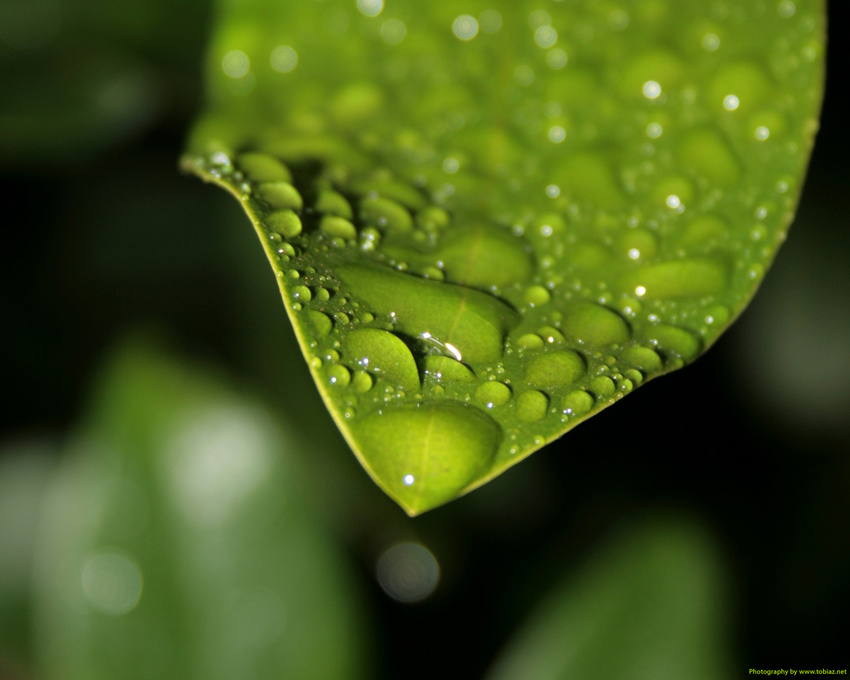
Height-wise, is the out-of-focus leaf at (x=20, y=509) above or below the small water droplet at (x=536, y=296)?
below

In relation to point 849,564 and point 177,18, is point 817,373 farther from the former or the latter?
point 177,18

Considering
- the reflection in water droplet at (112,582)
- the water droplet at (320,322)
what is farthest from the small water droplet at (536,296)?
the reflection in water droplet at (112,582)

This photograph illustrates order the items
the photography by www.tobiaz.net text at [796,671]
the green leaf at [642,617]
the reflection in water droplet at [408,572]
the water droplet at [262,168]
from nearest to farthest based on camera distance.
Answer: the water droplet at [262,168]
the green leaf at [642,617]
the photography by www.tobiaz.net text at [796,671]
the reflection in water droplet at [408,572]

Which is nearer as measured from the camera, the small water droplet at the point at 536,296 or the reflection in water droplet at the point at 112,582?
the small water droplet at the point at 536,296

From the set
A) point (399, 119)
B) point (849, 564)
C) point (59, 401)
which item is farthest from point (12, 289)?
point (849, 564)

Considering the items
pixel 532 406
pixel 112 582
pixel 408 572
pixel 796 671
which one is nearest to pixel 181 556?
pixel 112 582

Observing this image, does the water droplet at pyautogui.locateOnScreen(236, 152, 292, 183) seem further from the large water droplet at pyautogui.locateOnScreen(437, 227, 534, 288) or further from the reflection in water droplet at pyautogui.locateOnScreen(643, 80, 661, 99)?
the reflection in water droplet at pyautogui.locateOnScreen(643, 80, 661, 99)

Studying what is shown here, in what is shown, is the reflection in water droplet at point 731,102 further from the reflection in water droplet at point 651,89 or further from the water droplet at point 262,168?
the water droplet at point 262,168
